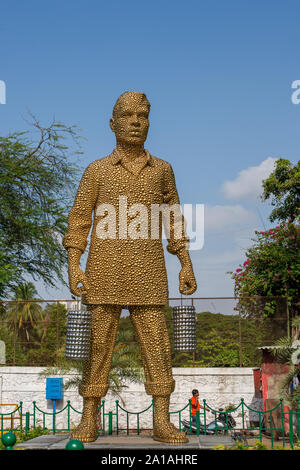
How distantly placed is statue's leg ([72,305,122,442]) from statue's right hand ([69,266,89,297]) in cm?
20

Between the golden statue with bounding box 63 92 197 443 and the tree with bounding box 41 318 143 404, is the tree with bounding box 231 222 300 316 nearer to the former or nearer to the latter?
the tree with bounding box 41 318 143 404

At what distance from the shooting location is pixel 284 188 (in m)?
14.1

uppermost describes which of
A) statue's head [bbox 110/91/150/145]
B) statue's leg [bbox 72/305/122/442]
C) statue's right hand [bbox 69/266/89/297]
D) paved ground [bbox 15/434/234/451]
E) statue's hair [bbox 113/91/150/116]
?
statue's hair [bbox 113/91/150/116]

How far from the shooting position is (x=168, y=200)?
6.04 meters

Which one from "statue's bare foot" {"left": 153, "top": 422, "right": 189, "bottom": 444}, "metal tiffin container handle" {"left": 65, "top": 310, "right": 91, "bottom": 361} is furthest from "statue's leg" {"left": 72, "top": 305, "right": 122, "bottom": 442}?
"statue's bare foot" {"left": 153, "top": 422, "right": 189, "bottom": 444}

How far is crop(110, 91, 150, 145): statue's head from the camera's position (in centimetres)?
573

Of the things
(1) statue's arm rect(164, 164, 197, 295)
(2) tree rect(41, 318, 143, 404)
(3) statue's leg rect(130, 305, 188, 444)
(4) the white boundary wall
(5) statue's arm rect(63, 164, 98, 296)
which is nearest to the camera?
(3) statue's leg rect(130, 305, 188, 444)

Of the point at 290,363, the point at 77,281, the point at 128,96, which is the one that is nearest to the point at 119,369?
the point at 290,363

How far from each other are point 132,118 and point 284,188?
30.0 ft

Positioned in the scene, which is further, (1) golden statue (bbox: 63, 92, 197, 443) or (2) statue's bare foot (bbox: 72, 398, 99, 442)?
(1) golden statue (bbox: 63, 92, 197, 443)

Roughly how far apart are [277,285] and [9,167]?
25.1ft

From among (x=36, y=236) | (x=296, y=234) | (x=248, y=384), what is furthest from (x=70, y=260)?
(x=36, y=236)

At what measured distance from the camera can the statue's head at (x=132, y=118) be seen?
226 inches
